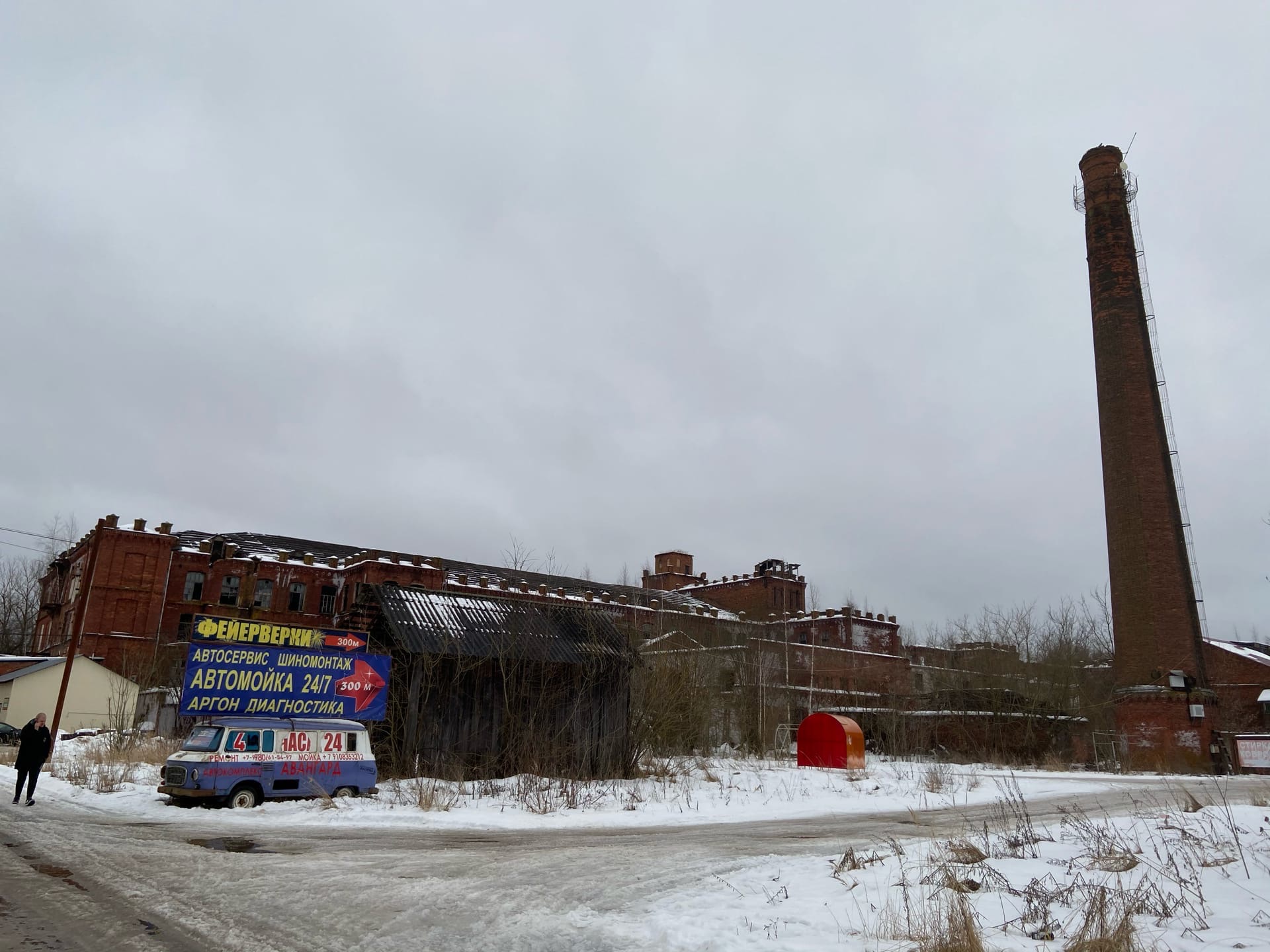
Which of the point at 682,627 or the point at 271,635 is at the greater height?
the point at 682,627

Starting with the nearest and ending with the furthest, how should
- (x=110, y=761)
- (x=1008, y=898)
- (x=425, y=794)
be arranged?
(x=1008, y=898), (x=425, y=794), (x=110, y=761)

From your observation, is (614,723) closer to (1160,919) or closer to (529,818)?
(529,818)

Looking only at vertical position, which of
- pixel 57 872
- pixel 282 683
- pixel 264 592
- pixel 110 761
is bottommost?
pixel 57 872

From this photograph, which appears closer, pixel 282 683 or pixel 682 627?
pixel 282 683

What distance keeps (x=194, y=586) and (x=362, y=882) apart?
169 ft

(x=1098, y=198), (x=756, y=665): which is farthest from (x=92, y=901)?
(x=1098, y=198)

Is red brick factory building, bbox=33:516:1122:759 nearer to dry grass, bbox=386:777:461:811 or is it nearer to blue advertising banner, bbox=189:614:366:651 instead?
blue advertising banner, bbox=189:614:366:651

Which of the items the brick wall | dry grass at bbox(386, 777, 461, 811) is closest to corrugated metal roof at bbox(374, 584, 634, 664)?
dry grass at bbox(386, 777, 461, 811)

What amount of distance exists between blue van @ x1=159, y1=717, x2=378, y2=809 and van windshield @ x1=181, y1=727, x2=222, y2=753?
12 mm

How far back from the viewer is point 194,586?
54031 mm

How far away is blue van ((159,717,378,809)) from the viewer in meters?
16.0

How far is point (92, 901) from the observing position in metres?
7.61

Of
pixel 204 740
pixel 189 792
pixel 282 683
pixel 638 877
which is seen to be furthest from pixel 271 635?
pixel 638 877

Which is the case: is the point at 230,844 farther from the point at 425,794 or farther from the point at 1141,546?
the point at 1141,546
